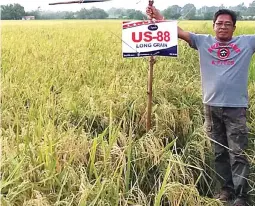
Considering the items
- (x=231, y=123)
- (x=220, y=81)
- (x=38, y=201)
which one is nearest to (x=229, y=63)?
(x=220, y=81)

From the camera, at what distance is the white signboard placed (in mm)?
2393

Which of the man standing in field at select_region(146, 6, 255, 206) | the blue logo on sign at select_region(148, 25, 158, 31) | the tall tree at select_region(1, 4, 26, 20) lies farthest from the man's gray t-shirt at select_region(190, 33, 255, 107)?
the tall tree at select_region(1, 4, 26, 20)

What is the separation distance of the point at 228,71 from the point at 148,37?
55 centimetres

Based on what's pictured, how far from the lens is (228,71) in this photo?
2.56 m

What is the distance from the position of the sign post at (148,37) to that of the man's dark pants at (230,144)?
1.70 feet

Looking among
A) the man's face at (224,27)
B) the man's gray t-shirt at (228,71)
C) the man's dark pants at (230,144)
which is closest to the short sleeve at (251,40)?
the man's gray t-shirt at (228,71)

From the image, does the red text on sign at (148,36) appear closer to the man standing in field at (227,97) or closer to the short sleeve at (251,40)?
the man standing in field at (227,97)

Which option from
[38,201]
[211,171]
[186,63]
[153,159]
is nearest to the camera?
[38,201]

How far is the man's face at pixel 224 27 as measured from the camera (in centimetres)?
256

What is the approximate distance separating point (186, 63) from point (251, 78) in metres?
1.50

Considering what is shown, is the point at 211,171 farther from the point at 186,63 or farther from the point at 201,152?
the point at 186,63

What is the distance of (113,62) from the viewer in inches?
187

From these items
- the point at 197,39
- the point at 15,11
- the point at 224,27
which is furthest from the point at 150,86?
the point at 15,11

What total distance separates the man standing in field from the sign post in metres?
0.13
